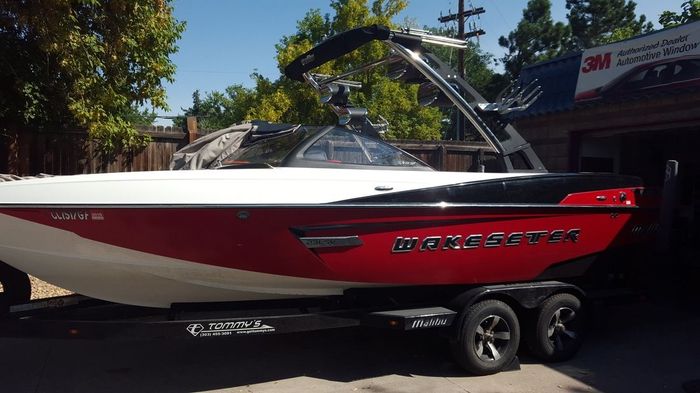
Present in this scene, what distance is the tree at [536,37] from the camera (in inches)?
1393

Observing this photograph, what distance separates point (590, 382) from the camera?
475cm

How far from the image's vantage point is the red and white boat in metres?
3.92

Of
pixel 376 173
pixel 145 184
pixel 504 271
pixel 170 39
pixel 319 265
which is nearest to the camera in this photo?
pixel 145 184

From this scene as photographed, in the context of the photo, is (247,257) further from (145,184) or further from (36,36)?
(36,36)

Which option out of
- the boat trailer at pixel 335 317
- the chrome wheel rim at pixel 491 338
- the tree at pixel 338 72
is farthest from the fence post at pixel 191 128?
the tree at pixel 338 72

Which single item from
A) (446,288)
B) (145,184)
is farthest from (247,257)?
(446,288)

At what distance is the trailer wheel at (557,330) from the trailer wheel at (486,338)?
260 mm

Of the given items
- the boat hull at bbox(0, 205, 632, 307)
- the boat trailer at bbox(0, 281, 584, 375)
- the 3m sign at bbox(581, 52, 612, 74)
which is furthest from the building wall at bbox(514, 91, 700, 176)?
the boat hull at bbox(0, 205, 632, 307)

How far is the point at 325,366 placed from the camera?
5.03 m

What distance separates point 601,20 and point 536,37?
4020 millimetres

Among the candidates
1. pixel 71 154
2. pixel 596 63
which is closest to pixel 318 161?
pixel 71 154

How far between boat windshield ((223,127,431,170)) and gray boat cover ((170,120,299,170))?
5.9 inches

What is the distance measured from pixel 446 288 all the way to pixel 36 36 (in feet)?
18.9

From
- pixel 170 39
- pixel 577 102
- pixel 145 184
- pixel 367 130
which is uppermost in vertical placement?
pixel 170 39
